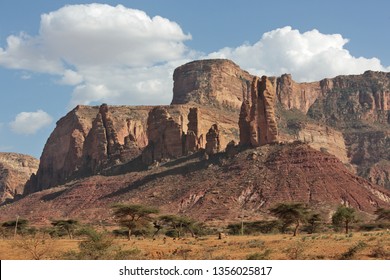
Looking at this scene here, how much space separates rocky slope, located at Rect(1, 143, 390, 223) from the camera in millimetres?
114812

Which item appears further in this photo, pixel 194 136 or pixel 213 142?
pixel 194 136

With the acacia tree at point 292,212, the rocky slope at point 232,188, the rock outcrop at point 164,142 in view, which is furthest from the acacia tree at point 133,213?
the rock outcrop at point 164,142

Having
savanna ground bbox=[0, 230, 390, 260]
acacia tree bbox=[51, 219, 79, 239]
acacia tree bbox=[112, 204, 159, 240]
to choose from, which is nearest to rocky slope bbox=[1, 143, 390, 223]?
acacia tree bbox=[51, 219, 79, 239]

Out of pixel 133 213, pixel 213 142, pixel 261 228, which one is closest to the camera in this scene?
pixel 133 213

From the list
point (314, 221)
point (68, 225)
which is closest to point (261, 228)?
point (314, 221)

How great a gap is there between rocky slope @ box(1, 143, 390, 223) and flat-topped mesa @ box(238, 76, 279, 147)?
7.14 ft

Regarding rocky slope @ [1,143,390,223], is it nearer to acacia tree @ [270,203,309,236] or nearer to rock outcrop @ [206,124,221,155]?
rock outcrop @ [206,124,221,155]

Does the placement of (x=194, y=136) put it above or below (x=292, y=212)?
above

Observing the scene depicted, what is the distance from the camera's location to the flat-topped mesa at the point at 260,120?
439 ft

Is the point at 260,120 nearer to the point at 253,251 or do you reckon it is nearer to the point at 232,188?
the point at 232,188

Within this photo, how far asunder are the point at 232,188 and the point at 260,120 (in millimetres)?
19224

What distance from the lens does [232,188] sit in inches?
4749

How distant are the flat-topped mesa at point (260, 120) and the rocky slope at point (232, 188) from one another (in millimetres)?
2176

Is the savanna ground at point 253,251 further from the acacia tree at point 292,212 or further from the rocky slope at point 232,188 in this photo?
the rocky slope at point 232,188
